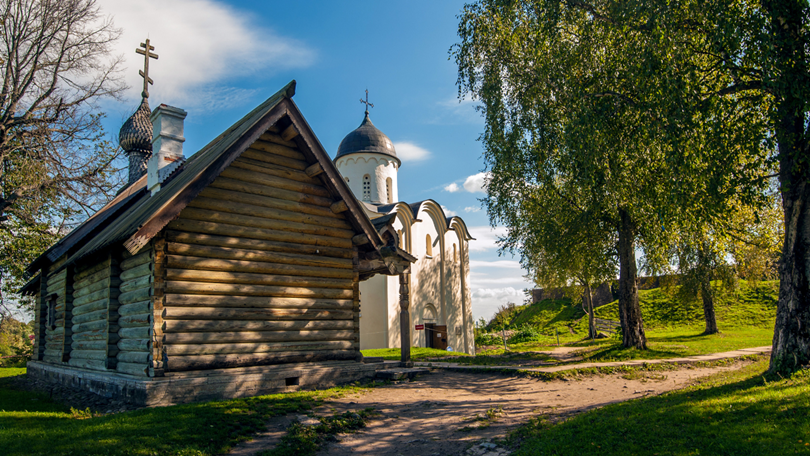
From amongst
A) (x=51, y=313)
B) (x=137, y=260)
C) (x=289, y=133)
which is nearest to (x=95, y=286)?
(x=137, y=260)

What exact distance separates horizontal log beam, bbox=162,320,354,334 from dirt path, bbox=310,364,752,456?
1.70 metres

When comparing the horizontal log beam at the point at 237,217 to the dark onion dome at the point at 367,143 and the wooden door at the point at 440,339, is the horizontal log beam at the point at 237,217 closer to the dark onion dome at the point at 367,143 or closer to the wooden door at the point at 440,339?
the wooden door at the point at 440,339

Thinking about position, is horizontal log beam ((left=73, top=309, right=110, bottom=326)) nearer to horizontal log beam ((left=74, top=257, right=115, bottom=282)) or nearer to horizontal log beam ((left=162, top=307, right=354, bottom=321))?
horizontal log beam ((left=74, top=257, right=115, bottom=282))

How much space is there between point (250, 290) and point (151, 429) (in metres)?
3.65

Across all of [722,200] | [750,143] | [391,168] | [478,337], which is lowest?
[478,337]

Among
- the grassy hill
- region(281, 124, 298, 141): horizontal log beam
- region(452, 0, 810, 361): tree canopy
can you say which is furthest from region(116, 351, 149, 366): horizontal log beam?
the grassy hill

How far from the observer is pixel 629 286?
54.7 feet

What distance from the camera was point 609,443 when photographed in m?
5.70

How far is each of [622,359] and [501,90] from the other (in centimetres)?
884

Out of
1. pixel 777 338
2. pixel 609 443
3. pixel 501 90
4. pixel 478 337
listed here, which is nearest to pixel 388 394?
pixel 609 443

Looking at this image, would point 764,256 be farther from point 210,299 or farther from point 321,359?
point 210,299

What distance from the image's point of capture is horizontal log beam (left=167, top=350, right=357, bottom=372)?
882 cm

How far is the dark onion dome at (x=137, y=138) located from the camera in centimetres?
1995

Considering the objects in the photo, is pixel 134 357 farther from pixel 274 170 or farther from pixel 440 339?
pixel 440 339
